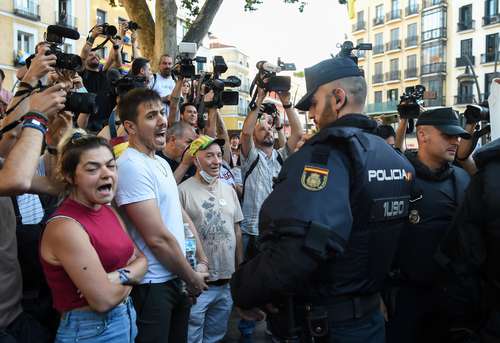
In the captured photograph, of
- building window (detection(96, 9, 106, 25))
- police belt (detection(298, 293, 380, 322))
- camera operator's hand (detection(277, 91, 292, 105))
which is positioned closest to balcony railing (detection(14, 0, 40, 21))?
building window (detection(96, 9, 106, 25))

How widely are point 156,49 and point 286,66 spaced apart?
18.0 feet

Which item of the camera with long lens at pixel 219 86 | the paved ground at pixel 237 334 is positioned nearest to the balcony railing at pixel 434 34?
the camera with long lens at pixel 219 86

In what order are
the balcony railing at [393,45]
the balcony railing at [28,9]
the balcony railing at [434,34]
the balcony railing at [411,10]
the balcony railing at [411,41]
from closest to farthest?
the balcony railing at [28,9] < the balcony railing at [434,34] < the balcony railing at [411,41] < the balcony railing at [411,10] < the balcony railing at [393,45]

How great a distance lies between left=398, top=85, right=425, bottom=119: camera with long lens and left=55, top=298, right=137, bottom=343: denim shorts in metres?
3.79

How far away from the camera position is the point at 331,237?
6.82ft

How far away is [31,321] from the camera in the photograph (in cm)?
255

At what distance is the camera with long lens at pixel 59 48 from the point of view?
9.18 ft

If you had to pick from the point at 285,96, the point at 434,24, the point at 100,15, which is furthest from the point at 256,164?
the point at 434,24

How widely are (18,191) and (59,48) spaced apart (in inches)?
42.9

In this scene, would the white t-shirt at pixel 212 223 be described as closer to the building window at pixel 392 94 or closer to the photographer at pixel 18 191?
the photographer at pixel 18 191

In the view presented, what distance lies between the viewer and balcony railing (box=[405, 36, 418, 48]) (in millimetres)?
55062

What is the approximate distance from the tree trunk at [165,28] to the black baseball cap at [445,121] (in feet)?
22.8

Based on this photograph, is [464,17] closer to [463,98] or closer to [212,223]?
[463,98]

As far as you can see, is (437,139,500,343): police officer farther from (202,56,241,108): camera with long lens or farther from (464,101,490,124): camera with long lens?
(202,56,241,108): camera with long lens
